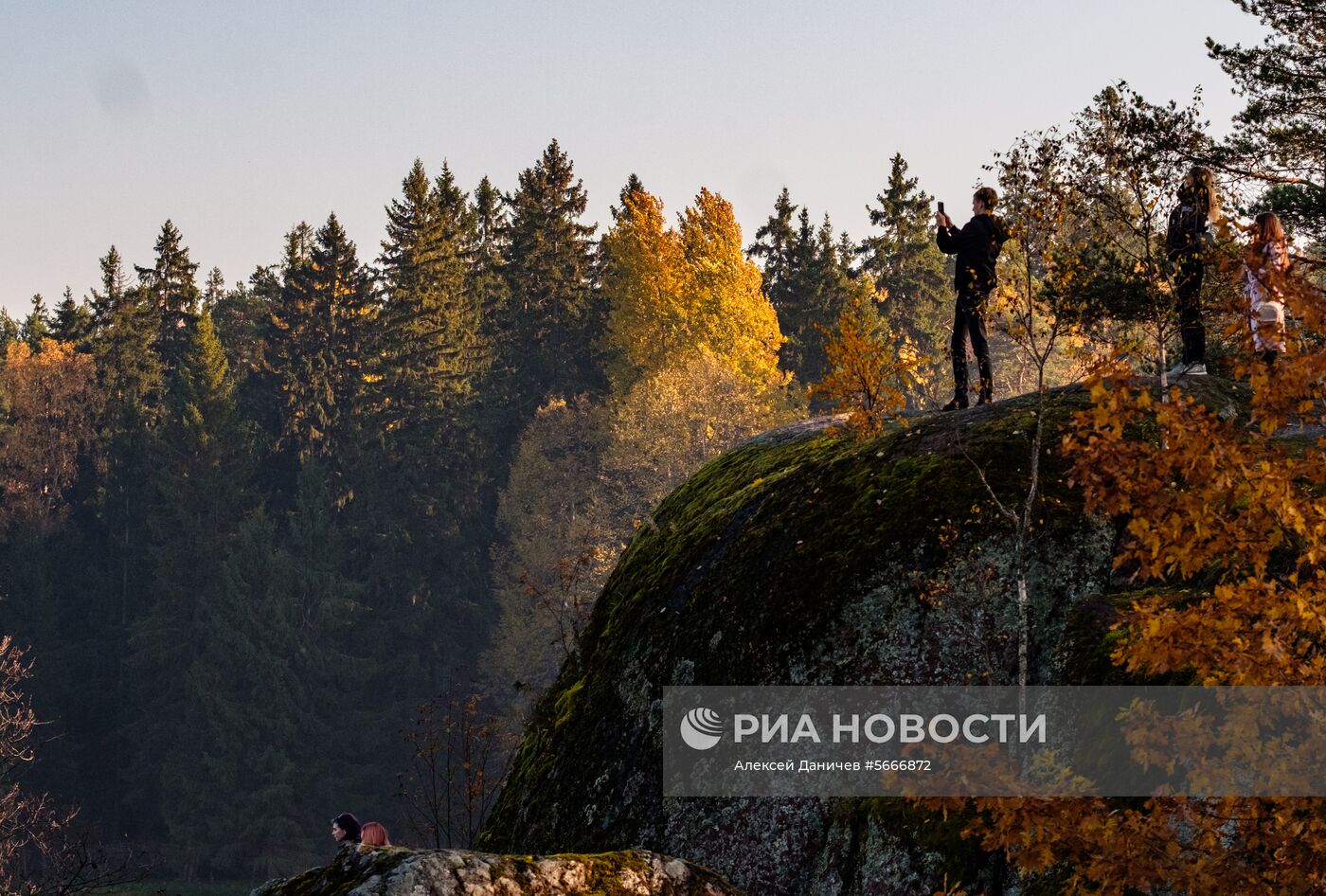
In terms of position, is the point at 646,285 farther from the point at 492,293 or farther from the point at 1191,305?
the point at 1191,305

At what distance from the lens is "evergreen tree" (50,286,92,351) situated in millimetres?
73375

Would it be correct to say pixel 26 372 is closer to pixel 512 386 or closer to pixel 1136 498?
pixel 512 386

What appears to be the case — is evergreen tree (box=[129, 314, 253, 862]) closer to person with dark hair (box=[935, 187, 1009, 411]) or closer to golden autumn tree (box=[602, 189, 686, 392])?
golden autumn tree (box=[602, 189, 686, 392])

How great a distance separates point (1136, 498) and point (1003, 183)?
3.44m

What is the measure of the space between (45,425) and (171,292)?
401 inches

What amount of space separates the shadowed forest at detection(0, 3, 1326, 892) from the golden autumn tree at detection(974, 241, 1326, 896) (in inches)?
1586

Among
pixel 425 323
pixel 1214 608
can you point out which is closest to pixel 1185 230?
pixel 1214 608

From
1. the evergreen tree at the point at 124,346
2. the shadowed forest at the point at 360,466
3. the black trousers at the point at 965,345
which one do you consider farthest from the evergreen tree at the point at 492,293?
the black trousers at the point at 965,345

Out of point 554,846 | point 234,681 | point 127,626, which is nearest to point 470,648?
point 234,681

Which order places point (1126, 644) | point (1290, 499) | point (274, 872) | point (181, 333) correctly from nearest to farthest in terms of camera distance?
point (1290, 499) < point (1126, 644) < point (274, 872) < point (181, 333)

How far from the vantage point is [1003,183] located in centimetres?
827

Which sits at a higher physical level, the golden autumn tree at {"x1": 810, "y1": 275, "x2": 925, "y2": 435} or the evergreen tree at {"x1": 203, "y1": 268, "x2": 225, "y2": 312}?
the evergreen tree at {"x1": 203, "y1": 268, "x2": 225, "y2": 312}

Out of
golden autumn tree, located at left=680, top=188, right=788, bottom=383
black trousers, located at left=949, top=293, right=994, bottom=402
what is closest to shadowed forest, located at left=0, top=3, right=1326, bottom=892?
golden autumn tree, located at left=680, top=188, right=788, bottom=383

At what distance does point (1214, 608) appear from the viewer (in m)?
5.12
